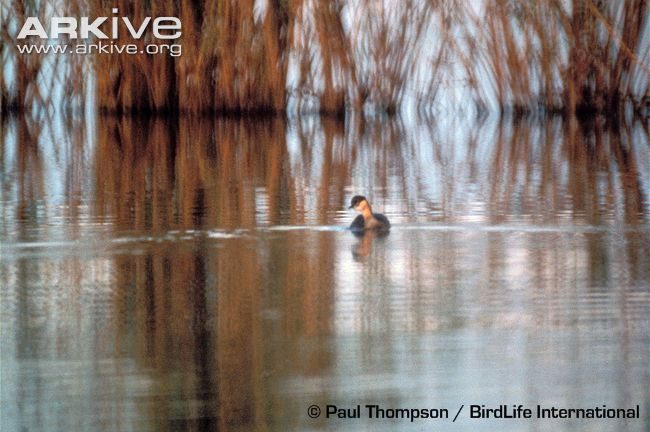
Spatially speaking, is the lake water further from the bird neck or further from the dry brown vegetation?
the dry brown vegetation

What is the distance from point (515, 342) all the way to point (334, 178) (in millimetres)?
3828

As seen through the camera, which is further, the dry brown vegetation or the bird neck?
the dry brown vegetation

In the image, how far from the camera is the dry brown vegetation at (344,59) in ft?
37.3

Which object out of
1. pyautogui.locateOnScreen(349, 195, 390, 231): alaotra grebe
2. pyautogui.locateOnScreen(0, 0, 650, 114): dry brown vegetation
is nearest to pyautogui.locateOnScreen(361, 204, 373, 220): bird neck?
pyautogui.locateOnScreen(349, 195, 390, 231): alaotra grebe

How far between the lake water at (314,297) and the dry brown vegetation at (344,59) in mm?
4340

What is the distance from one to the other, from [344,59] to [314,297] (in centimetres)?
820

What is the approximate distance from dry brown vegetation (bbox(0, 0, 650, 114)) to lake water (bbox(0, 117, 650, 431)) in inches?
171

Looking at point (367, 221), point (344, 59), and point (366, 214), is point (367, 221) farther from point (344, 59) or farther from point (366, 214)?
point (344, 59)

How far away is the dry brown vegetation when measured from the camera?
11.4 meters

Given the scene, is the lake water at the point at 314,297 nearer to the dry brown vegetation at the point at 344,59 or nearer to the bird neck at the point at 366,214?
the bird neck at the point at 366,214

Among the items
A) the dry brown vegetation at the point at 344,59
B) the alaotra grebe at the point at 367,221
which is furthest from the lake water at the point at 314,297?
the dry brown vegetation at the point at 344,59

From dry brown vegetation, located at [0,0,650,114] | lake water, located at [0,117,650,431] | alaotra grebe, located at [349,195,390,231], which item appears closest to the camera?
lake water, located at [0,117,650,431]

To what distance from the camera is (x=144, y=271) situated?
13.0 feet

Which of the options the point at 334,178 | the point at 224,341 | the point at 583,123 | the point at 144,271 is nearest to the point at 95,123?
the point at 583,123
